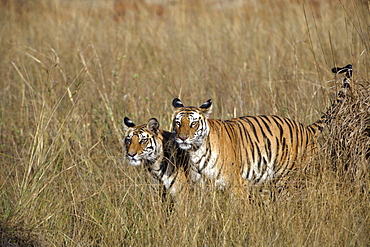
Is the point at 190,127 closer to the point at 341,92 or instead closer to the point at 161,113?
the point at 341,92

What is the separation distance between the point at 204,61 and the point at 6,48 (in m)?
3.46

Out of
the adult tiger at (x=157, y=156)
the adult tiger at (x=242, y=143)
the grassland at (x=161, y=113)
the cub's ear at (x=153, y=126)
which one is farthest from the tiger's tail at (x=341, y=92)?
the cub's ear at (x=153, y=126)

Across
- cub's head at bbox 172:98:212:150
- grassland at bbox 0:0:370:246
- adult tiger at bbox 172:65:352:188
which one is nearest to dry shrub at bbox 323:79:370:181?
grassland at bbox 0:0:370:246

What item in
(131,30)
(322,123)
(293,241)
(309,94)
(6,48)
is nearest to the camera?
(293,241)

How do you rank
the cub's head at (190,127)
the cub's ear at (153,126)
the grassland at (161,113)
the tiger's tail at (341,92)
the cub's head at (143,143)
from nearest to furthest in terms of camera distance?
the grassland at (161,113)
the cub's head at (190,127)
the tiger's tail at (341,92)
the cub's head at (143,143)
the cub's ear at (153,126)

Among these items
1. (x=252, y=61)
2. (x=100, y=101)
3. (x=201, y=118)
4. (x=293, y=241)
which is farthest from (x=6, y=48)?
(x=293, y=241)

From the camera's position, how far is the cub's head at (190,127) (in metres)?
4.13

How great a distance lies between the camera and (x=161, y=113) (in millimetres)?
5789

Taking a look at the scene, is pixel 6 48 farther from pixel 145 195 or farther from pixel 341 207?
pixel 341 207

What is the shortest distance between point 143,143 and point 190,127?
1.66 feet

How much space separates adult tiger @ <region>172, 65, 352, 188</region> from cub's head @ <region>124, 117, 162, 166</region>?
27 cm

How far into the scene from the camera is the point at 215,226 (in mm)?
3754

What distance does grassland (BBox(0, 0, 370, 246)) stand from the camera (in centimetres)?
369

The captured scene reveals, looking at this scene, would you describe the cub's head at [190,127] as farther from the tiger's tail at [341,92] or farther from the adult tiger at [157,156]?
the tiger's tail at [341,92]
